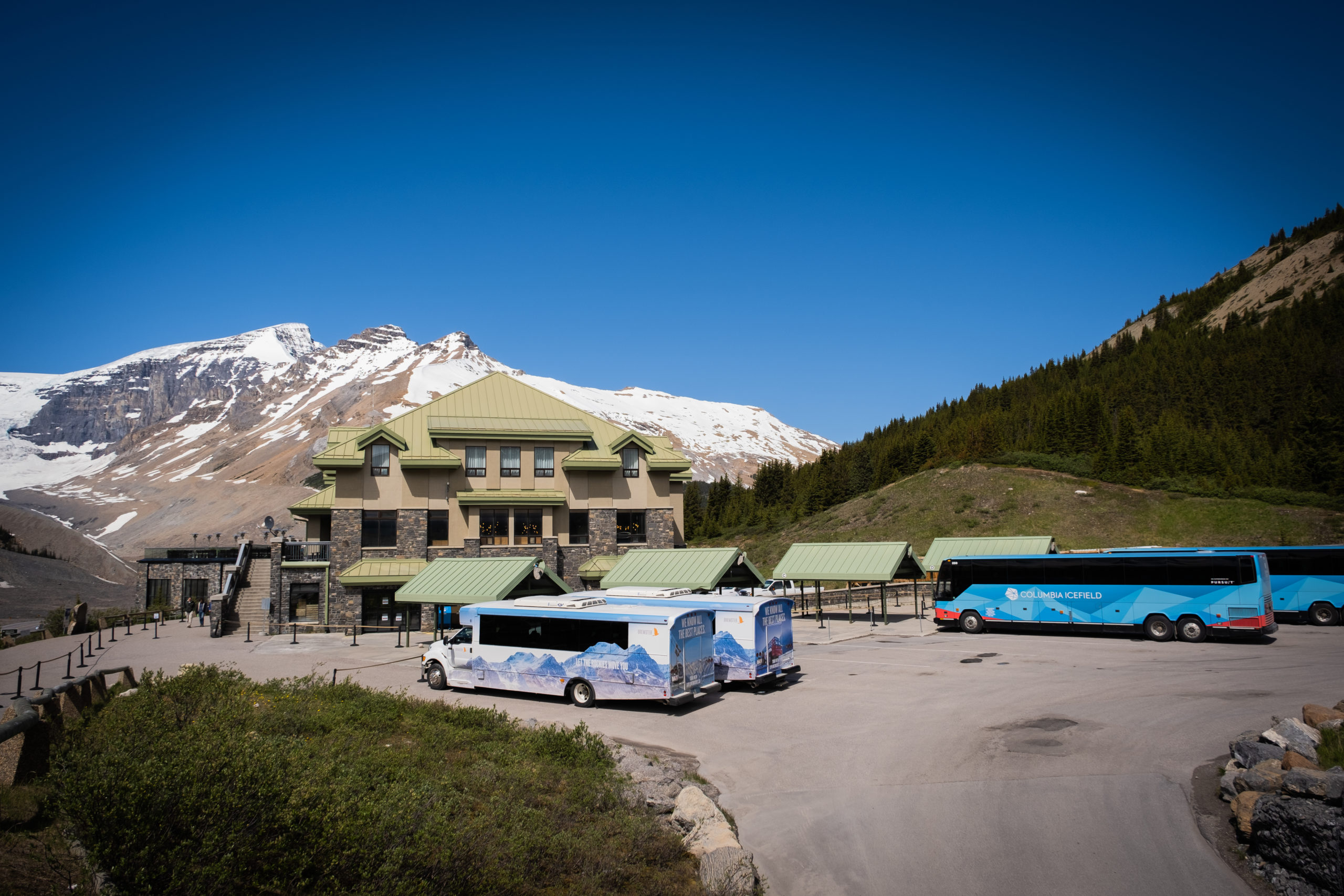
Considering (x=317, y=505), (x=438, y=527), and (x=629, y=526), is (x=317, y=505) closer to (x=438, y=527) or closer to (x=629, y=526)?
(x=438, y=527)

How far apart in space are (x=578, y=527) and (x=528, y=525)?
9.68ft

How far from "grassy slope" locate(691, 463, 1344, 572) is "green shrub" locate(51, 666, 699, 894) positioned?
48804 millimetres

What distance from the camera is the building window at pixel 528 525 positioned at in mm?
40875

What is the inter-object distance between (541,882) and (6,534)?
100714mm

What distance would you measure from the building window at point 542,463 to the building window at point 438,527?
544cm

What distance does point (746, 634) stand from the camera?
2062 cm

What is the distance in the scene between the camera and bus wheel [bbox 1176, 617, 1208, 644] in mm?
27391

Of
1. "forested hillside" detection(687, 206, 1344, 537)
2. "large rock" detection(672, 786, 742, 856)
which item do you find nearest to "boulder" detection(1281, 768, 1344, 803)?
"large rock" detection(672, 786, 742, 856)

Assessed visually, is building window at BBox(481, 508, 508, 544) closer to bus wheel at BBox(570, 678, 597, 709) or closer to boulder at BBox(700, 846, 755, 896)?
bus wheel at BBox(570, 678, 597, 709)

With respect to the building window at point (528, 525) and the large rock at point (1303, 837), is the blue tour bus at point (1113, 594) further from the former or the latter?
the large rock at point (1303, 837)

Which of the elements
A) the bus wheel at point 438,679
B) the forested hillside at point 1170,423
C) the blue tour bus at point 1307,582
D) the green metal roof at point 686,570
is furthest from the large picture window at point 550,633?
the forested hillside at point 1170,423

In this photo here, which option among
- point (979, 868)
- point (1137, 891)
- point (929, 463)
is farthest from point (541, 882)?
point (929, 463)

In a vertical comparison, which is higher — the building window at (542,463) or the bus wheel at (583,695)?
the building window at (542,463)

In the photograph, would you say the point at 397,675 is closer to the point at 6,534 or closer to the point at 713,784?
the point at 713,784
